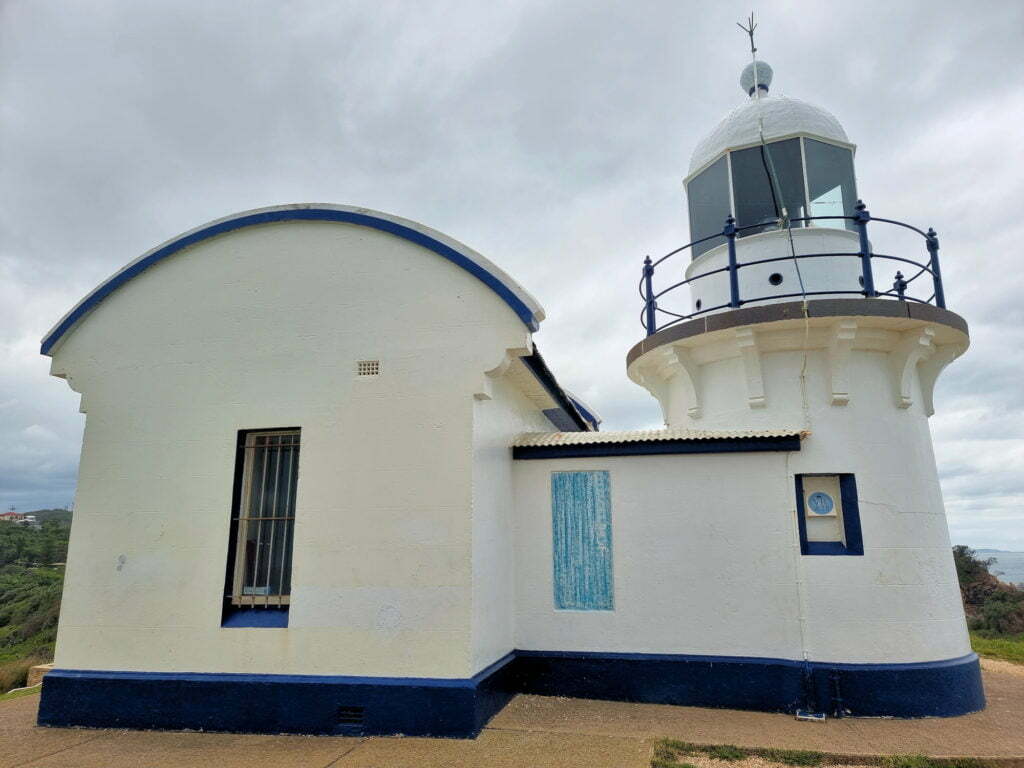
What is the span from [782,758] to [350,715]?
3.78 m

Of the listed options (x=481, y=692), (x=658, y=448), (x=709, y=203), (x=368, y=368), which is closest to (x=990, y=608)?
(x=709, y=203)

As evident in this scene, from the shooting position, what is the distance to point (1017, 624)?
46.7 feet

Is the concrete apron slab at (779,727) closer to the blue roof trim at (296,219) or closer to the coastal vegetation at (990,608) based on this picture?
the blue roof trim at (296,219)

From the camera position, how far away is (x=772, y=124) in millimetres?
8992

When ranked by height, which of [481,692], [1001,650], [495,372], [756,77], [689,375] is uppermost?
[756,77]

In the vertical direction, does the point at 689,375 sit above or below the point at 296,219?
below

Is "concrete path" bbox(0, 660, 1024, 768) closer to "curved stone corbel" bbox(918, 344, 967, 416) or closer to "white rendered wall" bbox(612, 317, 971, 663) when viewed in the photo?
"white rendered wall" bbox(612, 317, 971, 663)

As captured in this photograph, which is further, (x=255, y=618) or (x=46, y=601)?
(x=46, y=601)

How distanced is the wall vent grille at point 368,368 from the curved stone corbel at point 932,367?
21.1 feet

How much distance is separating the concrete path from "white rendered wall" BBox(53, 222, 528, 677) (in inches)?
24.9

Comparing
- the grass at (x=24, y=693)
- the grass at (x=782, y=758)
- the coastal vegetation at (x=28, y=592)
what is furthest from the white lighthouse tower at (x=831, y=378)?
the coastal vegetation at (x=28, y=592)

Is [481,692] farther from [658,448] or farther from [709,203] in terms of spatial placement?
[709,203]

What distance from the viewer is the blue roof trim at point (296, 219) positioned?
6.52 meters

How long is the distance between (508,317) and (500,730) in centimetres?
392
